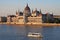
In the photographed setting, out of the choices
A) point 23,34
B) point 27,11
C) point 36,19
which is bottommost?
point 36,19

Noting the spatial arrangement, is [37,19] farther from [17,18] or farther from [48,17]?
[17,18]

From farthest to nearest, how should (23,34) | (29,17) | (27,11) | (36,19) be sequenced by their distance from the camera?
(27,11)
(29,17)
(36,19)
(23,34)

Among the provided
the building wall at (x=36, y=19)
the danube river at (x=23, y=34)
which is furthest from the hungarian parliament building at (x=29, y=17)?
the danube river at (x=23, y=34)

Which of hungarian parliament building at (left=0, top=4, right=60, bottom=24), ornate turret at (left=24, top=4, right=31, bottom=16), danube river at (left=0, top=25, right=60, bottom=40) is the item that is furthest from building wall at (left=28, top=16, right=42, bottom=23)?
danube river at (left=0, top=25, right=60, bottom=40)

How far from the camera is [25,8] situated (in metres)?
84.5

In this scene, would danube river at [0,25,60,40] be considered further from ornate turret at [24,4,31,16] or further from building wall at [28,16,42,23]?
ornate turret at [24,4,31,16]

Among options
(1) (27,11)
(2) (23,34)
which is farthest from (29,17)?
(2) (23,34)

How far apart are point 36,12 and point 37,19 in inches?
134

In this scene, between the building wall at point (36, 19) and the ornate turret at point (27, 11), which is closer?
the building wall at point (36, 19)

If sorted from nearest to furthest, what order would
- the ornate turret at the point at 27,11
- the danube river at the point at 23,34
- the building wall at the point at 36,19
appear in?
the danube river at the point at 23,34 < the building wall at the point at 36,19 < the ornate turret at the point at 27,11

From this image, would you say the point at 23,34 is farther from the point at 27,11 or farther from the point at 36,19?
the point at 27,11

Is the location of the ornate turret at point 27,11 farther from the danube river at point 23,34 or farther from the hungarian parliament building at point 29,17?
the danube river at point 23,34

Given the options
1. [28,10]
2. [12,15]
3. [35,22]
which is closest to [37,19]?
[35,22]

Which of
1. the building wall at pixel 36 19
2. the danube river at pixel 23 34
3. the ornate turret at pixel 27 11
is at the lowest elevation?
the building wall at pixel 36 19
